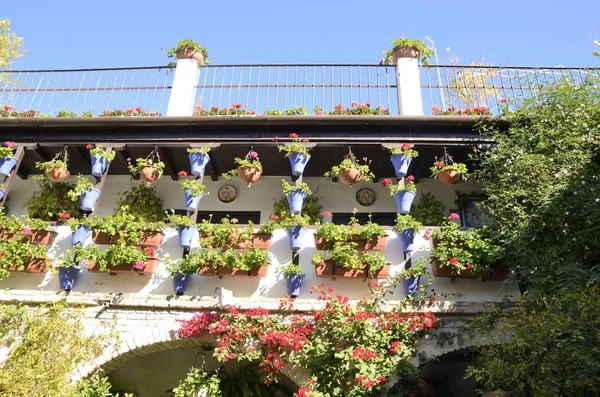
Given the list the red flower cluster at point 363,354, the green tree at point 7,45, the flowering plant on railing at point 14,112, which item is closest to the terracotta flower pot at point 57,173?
the flowering plant on railing at point 14,112

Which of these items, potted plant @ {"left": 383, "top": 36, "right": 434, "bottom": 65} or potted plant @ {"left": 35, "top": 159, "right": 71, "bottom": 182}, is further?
potted plant @ {"left": 383, "top": 36, "right": 434, "bottom": 65}

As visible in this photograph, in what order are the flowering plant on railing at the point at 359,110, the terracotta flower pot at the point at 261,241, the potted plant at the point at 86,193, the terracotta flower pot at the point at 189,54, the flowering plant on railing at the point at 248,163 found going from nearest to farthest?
1. the terracotta flower pot at the point at 261,241
2. the potted plant at the point at 86,193
3. the flowering plant on railing at the point at 248,163
4. the flowering plant on railing at the point at 359,110
5. the terracotta flower pot at the point at 189,54

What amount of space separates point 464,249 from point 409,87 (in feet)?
11.3

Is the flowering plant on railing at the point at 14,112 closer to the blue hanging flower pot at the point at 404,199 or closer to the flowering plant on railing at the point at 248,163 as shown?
the flowering plant on railing at the point at 248,163

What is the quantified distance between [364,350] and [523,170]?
3659 mm

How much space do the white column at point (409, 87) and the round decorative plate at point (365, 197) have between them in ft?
5.45

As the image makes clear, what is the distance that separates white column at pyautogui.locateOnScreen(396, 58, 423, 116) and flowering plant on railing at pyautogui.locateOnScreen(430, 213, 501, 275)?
8.02 feet

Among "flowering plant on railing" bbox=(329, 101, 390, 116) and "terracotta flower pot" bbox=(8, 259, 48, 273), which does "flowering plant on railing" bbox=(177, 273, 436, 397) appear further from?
"flowering plant on railing" bbox=(329, 101, 390, 116)

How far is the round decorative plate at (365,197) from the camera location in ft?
30.5

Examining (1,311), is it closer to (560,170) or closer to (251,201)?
(251,201)

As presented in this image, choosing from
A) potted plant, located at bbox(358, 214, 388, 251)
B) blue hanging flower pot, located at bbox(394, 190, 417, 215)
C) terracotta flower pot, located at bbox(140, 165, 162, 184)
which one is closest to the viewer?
potted plant, located at bbox(358, 214, 388, 251)

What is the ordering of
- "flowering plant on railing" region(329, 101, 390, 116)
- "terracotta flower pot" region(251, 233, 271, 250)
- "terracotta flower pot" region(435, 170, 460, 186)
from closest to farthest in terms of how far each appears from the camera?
"terracotta flower pot" region(251, 233, 271, 250), "terracotta flower pot" region(435, 170, 460, 186), "flowering plant on railing" region(329, 101, 390, 116)

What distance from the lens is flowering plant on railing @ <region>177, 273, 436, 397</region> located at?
6.25m

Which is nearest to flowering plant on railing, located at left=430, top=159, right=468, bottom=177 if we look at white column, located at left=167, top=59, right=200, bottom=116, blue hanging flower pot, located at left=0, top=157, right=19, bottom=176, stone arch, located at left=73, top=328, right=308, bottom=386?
stone arch, located at left=73, top=328, right=308, bottom=386
